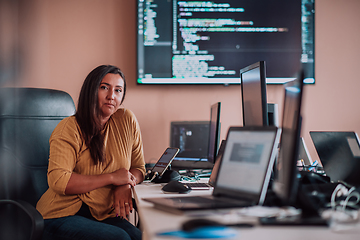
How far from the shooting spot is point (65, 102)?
5.64ft

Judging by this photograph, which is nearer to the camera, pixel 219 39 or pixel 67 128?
pixel 67 128

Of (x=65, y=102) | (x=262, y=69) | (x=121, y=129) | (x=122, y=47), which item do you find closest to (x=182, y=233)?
(x=262, y=69)

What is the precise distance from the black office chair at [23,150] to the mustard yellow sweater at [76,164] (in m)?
0.10

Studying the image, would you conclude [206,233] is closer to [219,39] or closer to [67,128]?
[67,128]

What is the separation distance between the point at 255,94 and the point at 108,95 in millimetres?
759

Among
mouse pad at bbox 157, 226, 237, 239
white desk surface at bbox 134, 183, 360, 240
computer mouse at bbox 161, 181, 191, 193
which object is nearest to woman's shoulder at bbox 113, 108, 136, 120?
computer mouse at bbox 161, 181, 191, 193

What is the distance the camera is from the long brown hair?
4.82 feet

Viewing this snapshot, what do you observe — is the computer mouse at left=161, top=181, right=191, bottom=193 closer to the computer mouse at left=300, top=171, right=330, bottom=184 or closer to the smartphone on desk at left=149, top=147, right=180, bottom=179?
the smartphone on desk at left=149, top=147, right=180, bottom=179

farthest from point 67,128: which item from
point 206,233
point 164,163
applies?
point 206,233

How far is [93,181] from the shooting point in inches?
53.7

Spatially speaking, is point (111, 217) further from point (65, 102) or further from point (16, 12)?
point (16, 12)

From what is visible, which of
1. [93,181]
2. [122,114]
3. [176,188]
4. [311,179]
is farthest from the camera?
[122,114]

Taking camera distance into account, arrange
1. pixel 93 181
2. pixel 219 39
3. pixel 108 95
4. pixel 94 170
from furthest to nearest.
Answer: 1. pixel 219 39
2. pixel 108 95
3. pixel 94 170
4. pixel 93 181

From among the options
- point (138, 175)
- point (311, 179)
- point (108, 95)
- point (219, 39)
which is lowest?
point (138, 175)
